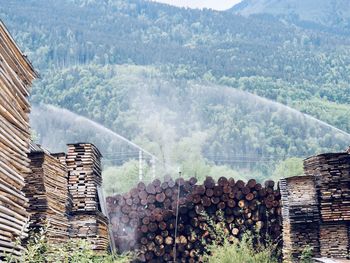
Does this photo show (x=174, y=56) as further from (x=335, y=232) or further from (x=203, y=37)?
(x=335, y=232)

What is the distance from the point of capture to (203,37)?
460 feet

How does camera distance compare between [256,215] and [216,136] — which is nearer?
[256,215]

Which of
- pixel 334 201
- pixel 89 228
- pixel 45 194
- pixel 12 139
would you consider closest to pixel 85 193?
pixel 89 228

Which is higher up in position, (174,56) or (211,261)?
(174,56)

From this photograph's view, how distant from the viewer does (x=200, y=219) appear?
18.8 metres

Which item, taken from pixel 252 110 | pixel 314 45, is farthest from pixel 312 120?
pixel 314 45

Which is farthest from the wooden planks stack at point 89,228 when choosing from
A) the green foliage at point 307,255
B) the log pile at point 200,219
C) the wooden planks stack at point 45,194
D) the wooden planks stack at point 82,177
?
the green foliage at point 307,255

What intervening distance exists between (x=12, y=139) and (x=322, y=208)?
8.12 meters

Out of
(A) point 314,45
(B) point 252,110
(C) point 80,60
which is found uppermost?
(A) point 314,45

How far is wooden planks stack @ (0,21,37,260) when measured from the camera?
8992mm

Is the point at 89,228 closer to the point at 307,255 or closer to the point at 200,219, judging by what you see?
the point at 200,219

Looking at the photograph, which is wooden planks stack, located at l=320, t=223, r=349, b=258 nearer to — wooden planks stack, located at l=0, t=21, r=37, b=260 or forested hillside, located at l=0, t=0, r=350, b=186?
wooden planks stack, located at l=0, t=21, r=37, b=260

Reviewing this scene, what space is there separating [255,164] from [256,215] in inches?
1804

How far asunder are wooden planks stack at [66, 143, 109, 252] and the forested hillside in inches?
1139
